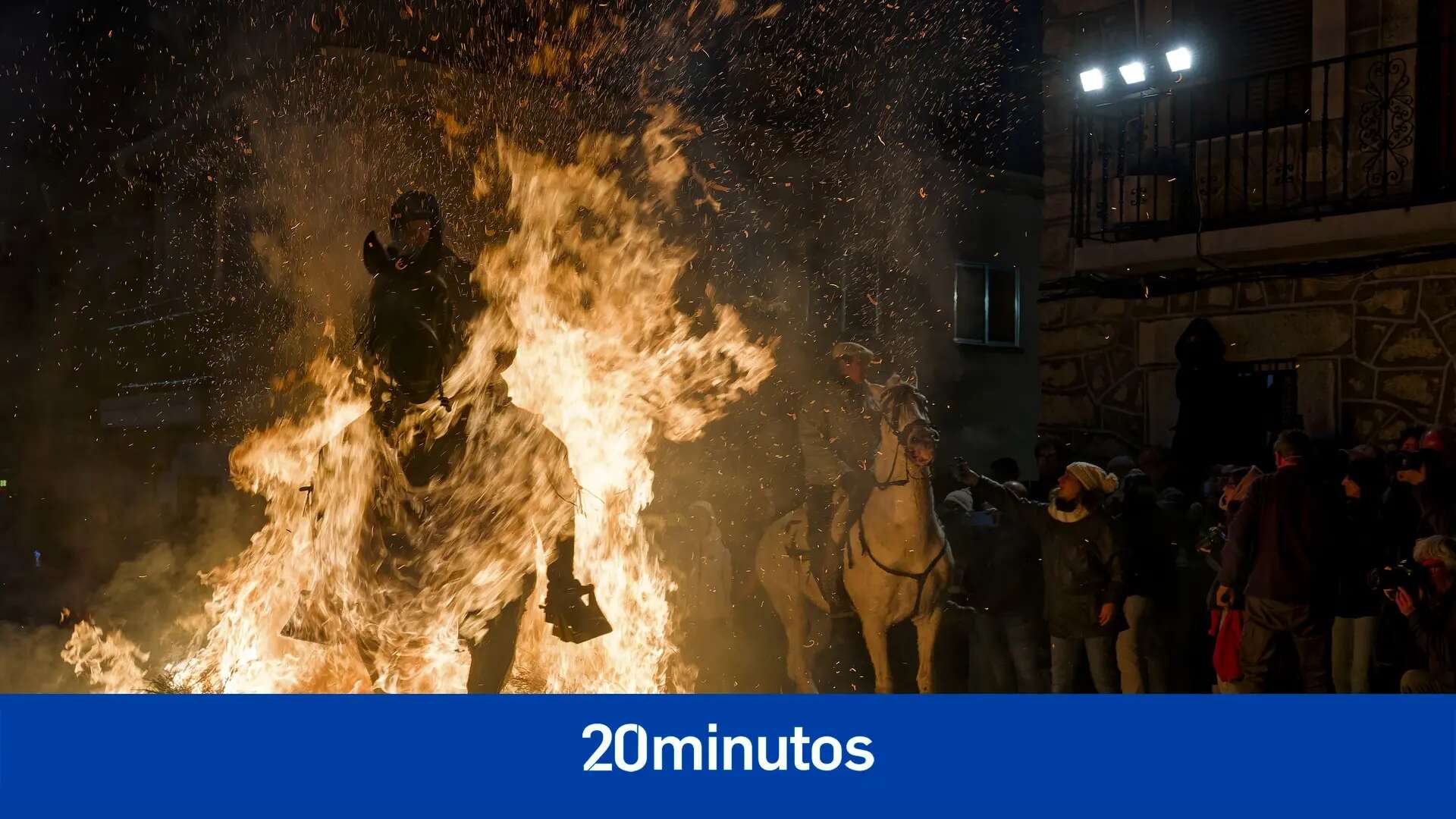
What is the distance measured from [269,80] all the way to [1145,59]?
8.09m

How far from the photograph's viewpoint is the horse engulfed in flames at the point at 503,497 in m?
5.49

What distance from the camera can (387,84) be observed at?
11570mm

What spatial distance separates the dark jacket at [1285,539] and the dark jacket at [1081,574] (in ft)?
1.87

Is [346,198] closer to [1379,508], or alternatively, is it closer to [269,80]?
[269,80]

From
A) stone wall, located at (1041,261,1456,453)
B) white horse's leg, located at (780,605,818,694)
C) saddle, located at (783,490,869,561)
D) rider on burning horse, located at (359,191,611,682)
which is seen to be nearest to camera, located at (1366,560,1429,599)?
saddle, located at (783,490,869,561)

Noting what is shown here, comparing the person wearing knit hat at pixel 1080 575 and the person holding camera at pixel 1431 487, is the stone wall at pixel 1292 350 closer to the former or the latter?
the person holding camera at pixel 1431 487

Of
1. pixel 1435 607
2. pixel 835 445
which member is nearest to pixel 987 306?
pixel 835 445

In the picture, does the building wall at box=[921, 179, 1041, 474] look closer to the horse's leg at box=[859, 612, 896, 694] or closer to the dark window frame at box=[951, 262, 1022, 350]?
the dark window frame at box=[951, 262, 1022, 350]

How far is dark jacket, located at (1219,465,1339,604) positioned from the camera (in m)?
6.57

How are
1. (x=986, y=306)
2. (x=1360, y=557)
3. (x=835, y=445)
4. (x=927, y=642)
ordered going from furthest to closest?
(x=986, y=306), (x=835, y=445), (x=1360, y=557), (x=927, y=642)

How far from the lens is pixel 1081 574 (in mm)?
6852

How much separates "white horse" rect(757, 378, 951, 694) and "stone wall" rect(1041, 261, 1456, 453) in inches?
184

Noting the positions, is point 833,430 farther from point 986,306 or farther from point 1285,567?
point 986,306

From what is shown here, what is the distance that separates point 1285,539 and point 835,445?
2.29 m
